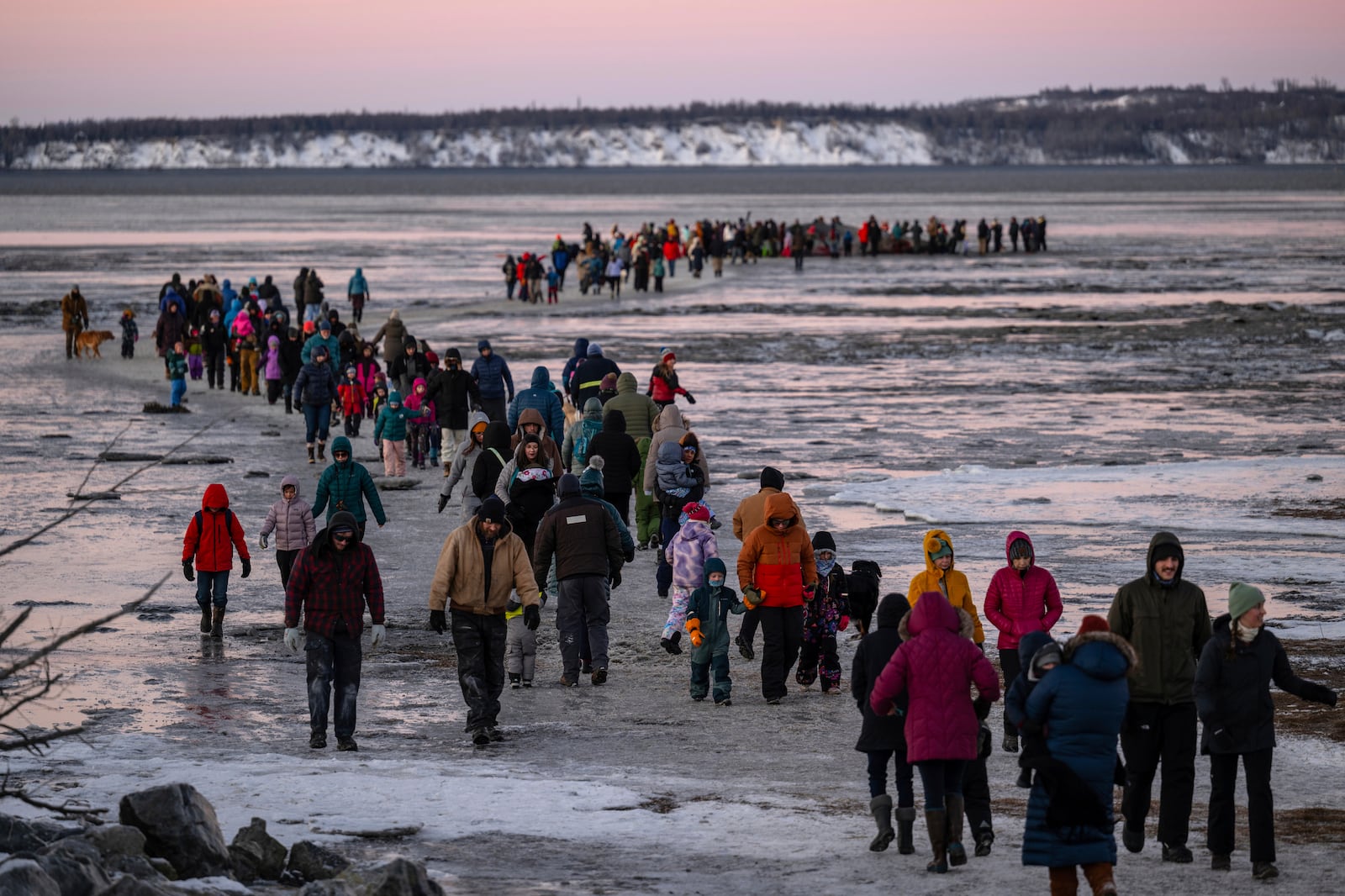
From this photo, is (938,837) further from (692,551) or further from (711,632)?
(692,551)

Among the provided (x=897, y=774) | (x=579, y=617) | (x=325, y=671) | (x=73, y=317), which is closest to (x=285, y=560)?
(x=579, y=617)

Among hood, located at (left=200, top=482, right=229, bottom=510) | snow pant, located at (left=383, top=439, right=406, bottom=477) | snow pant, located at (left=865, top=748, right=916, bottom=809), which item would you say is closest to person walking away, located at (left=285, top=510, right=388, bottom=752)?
hood, located at (left=200, top=482, right=229, bottom=510)

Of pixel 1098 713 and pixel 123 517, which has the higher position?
pixel 1098 713

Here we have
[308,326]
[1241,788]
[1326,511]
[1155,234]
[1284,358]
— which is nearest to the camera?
[1241,788]

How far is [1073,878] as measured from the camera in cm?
619

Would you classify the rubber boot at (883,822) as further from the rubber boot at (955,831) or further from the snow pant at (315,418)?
the snow pant at (315,418)

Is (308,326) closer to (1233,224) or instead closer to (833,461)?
(833,461)

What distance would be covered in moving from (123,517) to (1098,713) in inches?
450

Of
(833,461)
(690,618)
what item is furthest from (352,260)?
(690,618)

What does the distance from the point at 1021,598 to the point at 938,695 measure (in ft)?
6.51

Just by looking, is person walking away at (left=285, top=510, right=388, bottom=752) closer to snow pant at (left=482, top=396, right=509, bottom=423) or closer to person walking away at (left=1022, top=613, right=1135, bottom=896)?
person walking away at (left=1022, top=613, right=1135, bottom=896)

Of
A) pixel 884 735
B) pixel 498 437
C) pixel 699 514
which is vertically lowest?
pixel 884 735

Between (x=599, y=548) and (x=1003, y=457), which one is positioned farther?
(x=1003, y=457)

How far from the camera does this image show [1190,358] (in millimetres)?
29250
